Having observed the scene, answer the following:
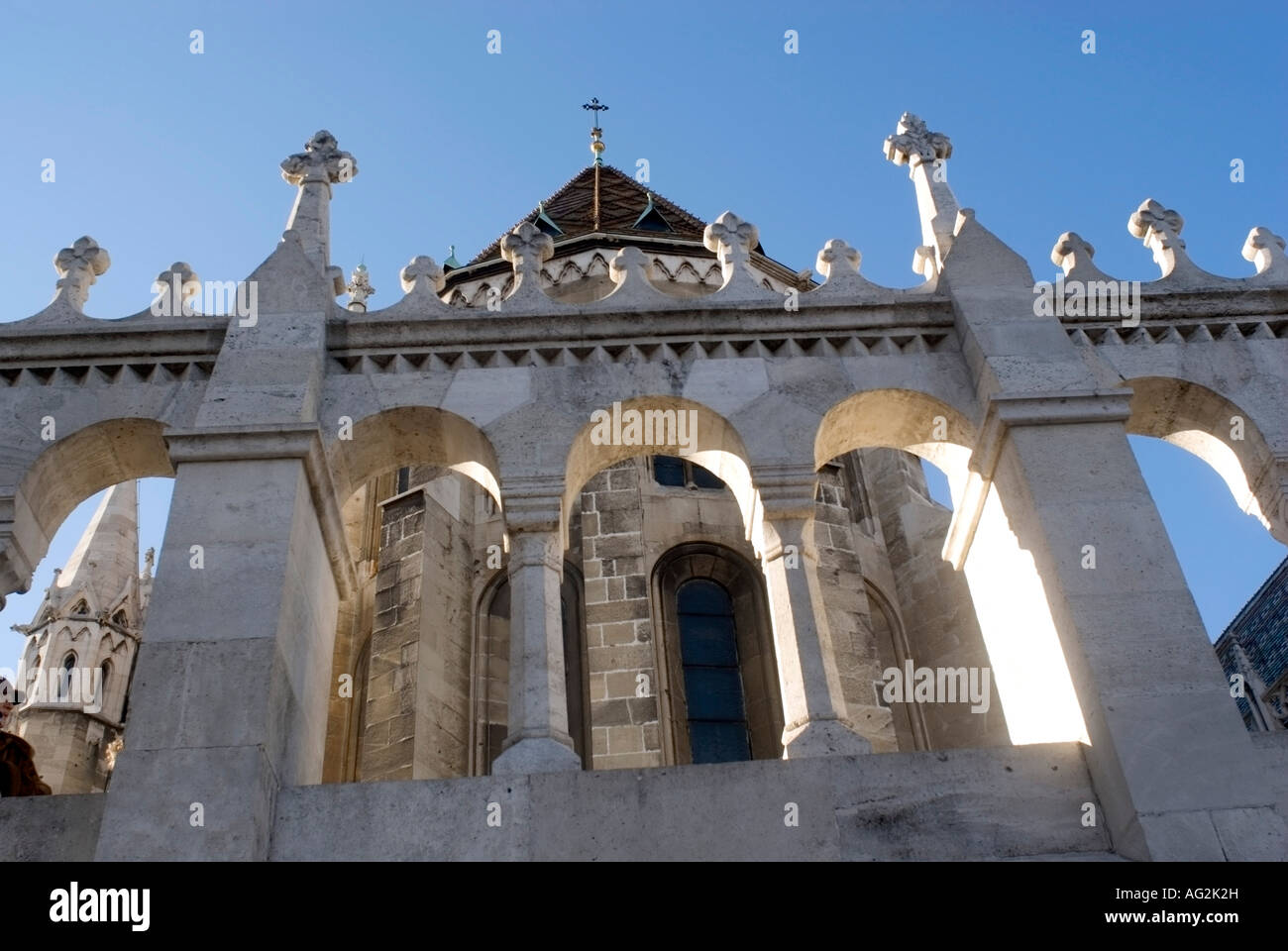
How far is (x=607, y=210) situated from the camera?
22.2m

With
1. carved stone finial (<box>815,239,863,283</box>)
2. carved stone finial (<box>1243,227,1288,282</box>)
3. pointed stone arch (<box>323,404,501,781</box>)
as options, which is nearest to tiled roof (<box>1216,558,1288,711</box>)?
carved stone finial (<box>1243,227,1288,282</box>)

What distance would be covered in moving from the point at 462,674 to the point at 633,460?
9.96 ft

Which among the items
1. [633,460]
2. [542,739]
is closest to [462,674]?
[633,460]

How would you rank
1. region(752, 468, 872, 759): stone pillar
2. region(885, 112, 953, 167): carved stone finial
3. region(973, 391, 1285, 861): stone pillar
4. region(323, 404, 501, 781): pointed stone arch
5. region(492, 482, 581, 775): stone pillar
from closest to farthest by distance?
1. region(973, 391, 1285, 861): stone pillar
2. region(492, 482, 581, 775): stone pillar
3. region(752, 468, 872, 759): stone pillar
4. region(323, 404, 501, 781): pointed stone arch
5. region(885, 112, 953, 167): carved stone finial

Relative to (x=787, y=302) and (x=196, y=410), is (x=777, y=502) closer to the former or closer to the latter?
(x=787, y=302)

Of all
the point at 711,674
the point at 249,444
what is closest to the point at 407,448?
the point at 249,444

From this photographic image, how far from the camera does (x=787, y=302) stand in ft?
32.5

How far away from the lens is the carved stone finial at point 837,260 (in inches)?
406

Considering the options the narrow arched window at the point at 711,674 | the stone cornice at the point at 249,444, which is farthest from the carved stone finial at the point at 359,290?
the stone cornice at the point at 249,444

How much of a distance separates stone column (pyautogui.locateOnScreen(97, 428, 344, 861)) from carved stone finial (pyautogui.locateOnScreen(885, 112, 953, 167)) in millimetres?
5753

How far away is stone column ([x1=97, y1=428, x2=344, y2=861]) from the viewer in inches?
280

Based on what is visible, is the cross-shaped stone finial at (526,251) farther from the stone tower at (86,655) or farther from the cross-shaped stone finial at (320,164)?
the stone tower at (86,655)

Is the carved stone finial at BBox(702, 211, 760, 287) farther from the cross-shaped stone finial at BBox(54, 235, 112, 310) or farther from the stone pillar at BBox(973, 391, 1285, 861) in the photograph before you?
the cross-shaped stone finial at BBox(54, 235, 112, 310)

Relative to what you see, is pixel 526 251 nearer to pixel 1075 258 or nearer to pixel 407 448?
pixel 407 448
